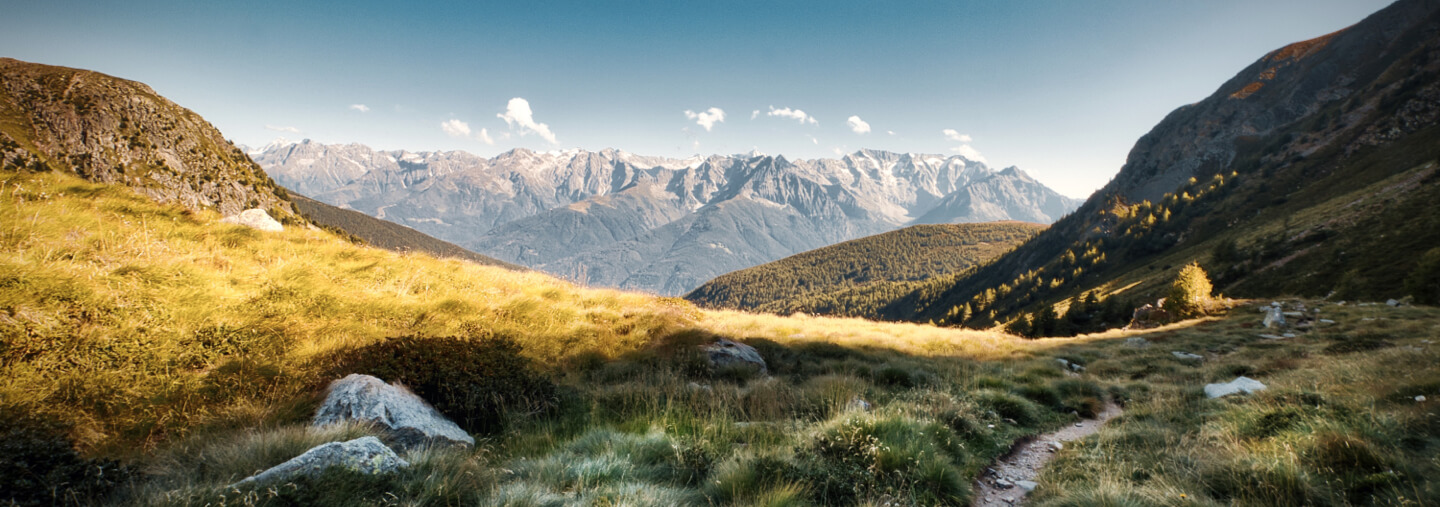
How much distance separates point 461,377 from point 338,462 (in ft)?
11.3

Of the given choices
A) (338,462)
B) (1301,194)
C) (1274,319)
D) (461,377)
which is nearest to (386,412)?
(461,377)

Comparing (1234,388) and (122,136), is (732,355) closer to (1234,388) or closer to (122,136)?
(1234,388)

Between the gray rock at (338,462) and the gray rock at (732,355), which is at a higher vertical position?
the gray rock at (338,462)

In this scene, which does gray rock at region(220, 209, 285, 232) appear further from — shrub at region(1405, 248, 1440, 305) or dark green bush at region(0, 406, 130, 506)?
shrub at region(1405, 248, 1440, 305)

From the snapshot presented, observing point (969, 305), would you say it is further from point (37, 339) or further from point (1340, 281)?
point (37, 339)

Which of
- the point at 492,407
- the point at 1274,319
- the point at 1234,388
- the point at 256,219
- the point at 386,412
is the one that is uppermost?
the point at 256,219

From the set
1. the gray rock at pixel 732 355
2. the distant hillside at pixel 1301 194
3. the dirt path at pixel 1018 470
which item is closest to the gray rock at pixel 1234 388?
the dirt path at pixel 1018 470

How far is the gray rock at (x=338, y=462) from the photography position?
11.4 ft

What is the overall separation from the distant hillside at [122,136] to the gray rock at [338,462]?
141 metres

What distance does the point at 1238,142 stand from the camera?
180 metres

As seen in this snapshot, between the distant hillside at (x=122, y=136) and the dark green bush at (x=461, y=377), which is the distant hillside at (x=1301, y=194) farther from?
the distant hillside at (x=122, y=136)

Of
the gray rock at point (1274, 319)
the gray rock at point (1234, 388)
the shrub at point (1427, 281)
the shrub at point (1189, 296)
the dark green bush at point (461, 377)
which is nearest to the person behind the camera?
the dark green bush at point (461, 377)

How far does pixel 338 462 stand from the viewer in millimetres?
3742

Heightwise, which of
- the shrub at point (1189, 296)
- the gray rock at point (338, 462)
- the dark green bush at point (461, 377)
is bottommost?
the shrub at point (1189, 296)
